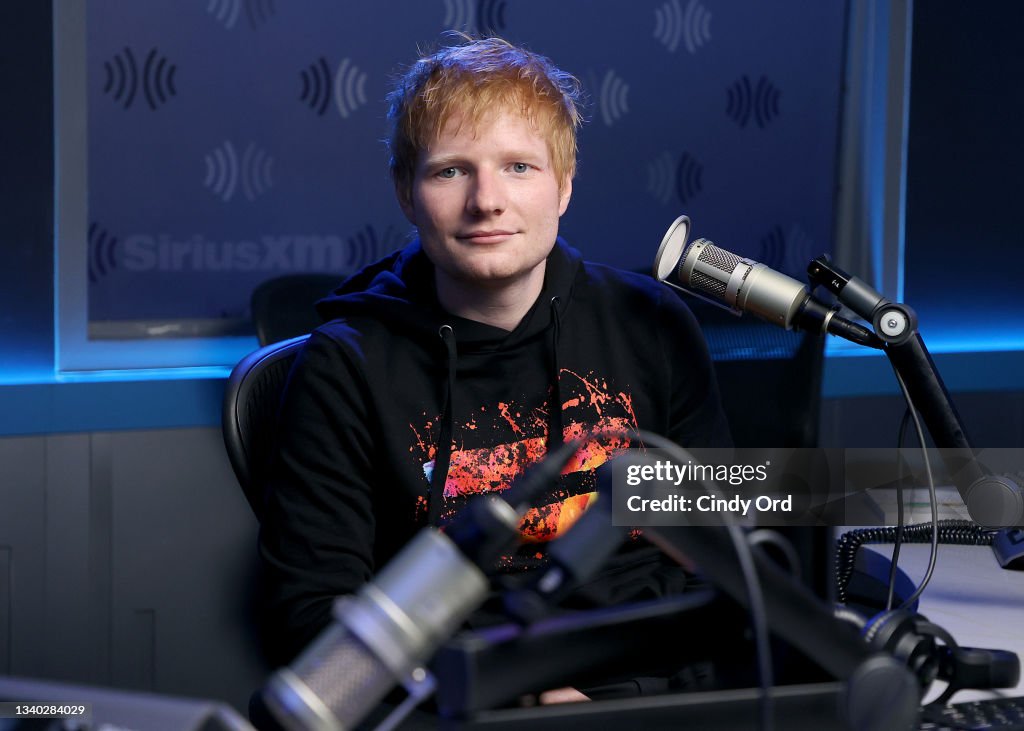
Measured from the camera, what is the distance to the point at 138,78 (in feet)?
8.39

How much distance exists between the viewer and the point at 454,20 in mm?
2812

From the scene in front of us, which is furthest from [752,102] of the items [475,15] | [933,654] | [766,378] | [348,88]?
[933,654]

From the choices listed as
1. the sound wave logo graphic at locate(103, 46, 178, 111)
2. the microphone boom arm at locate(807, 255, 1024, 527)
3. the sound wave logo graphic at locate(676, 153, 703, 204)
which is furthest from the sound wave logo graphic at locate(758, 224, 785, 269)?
the microphone boom arm at locate(807, 255, 1024, 527)

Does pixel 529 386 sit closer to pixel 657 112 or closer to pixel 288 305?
pixel 288 305

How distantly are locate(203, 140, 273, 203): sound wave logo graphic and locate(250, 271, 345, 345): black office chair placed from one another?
20.8 inches

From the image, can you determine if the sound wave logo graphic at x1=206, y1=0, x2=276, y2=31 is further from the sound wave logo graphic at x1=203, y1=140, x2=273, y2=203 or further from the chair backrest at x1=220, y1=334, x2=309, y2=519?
the chair backrest at x1=220, y1=334, x2=309, y2=519

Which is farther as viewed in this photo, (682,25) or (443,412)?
(682,25)

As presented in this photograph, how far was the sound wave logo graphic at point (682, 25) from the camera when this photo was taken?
299 centimetres

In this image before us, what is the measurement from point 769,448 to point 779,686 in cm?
114

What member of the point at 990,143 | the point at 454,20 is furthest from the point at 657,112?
the point at 990,143

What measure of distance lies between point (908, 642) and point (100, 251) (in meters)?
2.20

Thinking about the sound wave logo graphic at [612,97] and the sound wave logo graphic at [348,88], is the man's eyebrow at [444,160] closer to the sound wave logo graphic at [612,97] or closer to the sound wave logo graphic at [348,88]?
the sound wave logo graphic at [348,88]

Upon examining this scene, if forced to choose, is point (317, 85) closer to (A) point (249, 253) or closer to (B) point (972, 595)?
(A) point (249, 253)

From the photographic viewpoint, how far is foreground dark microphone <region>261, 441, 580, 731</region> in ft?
1.73
